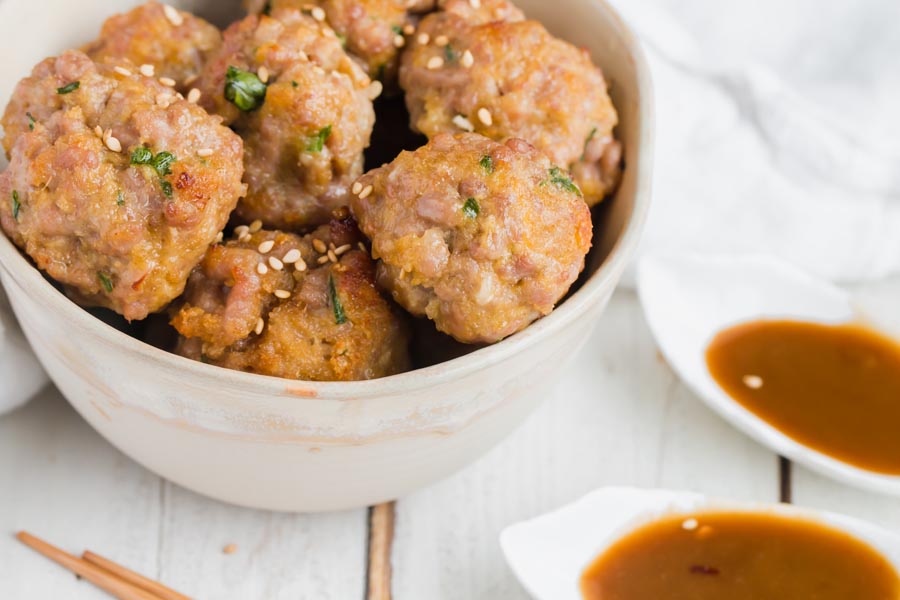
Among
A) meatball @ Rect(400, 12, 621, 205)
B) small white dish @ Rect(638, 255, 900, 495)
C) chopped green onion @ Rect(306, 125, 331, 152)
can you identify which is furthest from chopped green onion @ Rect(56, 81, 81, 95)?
small white dish @ Rect(638, 255, 900, 495)

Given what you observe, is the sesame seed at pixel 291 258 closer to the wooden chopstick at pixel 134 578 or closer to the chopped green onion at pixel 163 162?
the chopped green onion at pixel 163 162

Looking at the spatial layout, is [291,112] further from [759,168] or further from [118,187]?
[759,168]

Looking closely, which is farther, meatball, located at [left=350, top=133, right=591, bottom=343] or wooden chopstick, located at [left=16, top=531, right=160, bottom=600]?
wooden chopstick, located at [left=16, top=531, right=160, bottom=600]

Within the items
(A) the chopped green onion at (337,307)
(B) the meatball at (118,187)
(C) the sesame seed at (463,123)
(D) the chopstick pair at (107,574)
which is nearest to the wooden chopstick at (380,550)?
(D) the chopstick pair at (107,574)

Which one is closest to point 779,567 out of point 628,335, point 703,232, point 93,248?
point 628,335

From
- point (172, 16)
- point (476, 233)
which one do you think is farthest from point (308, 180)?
point (172, 16)

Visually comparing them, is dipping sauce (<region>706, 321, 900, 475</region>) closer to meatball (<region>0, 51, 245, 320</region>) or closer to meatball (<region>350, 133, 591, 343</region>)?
meatball (<region>350, 133, 591, 343</region>)
